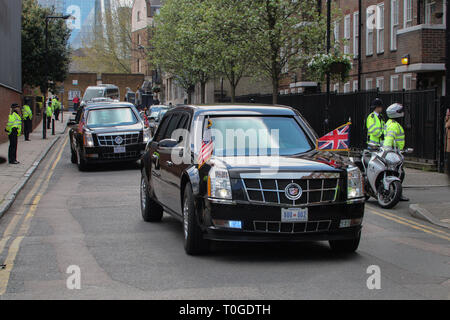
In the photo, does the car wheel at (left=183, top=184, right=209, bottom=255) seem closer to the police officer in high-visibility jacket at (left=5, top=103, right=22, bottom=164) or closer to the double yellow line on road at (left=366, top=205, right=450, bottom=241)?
the double yellow line on road at (left=366, top=205, right=450, bottom=241)

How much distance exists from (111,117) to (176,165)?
42.9 ft

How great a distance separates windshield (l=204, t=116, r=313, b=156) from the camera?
916 cm

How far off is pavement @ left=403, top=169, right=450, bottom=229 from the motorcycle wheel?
33 cm

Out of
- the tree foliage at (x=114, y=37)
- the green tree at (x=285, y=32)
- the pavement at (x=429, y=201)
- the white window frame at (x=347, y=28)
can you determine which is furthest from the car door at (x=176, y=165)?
the tree foliage at (x=114, y=37)

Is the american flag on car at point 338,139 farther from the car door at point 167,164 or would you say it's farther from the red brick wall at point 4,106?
the red brick wall at point 4,106

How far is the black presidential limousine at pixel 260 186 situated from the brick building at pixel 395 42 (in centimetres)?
1643

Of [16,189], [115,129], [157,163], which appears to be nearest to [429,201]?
[157,163]

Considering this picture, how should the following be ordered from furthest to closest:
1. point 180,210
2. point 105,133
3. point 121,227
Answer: point 105,133, point 121,227, point 180,210

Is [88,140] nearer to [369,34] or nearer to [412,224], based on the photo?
[412,224]

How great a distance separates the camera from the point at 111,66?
9675 centimetres

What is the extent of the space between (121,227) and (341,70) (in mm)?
14905

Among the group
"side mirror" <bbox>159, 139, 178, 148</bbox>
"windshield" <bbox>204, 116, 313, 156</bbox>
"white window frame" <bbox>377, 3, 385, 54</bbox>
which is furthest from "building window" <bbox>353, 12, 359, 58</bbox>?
"side mirror" <bbox>159, 139, 178, 148</bbox>
